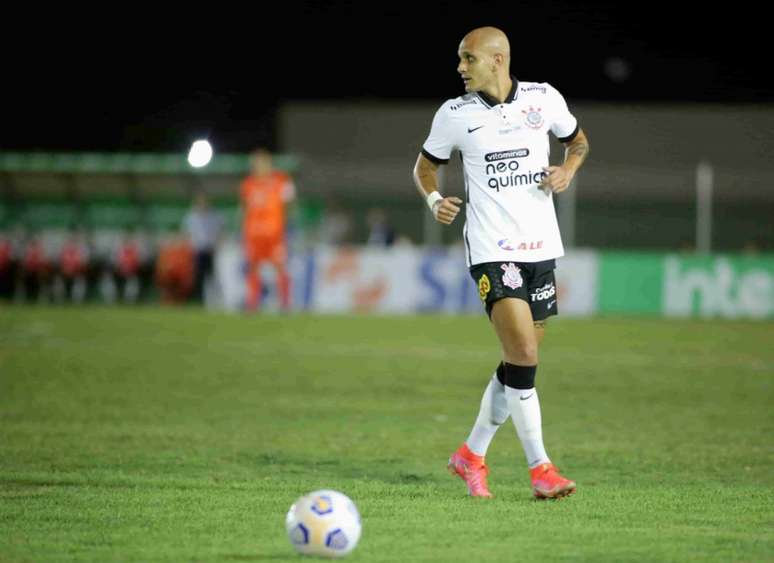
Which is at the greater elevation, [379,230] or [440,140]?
[440,140]

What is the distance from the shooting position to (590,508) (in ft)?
21.2

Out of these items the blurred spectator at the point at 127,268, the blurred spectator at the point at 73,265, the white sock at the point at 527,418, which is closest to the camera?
the white sock at the point at 527,418

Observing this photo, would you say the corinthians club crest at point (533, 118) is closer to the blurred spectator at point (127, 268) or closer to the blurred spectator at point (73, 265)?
the blurred spectator at point (127, 268)

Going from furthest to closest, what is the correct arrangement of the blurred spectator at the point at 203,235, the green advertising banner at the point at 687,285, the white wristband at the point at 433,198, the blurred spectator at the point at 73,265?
the blurred spectator at the point at 73,265, the blurred spectator at the point at 203,235, the green advertising banner at the point at 687,285, the white wristband at the point at 433,198

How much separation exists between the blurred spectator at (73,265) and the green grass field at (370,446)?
1183 cm

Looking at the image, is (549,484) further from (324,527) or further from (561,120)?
(561,120)

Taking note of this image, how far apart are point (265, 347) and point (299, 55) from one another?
89.4 feet

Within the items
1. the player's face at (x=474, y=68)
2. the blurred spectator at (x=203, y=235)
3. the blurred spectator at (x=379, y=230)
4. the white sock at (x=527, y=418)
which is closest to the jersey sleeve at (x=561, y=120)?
the player's face at (x=474, y=68)

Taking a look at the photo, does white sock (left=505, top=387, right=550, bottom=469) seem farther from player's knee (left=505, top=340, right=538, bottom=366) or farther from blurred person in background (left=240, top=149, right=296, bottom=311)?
blurred person in background (left=240, top=149, right=296, bottom=311)

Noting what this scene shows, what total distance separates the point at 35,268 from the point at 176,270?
3.49 m

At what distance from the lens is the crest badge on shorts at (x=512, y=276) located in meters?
6.96

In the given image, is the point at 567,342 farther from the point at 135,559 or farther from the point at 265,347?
the point at 135,559

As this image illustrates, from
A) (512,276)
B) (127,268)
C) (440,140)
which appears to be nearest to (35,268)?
(127,268)

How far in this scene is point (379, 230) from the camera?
2681cm
